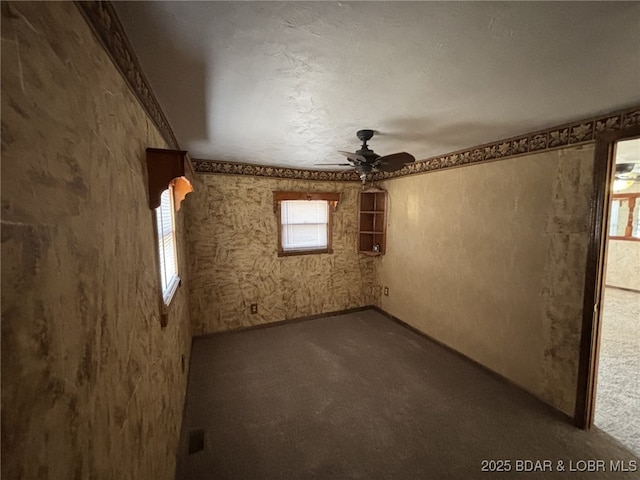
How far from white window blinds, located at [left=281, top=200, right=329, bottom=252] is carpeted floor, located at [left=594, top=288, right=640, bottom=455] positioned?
10.3ft

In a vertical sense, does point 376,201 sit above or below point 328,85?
below

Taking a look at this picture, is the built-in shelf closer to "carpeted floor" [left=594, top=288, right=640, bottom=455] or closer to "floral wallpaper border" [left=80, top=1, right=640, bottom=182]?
"floral wallpaper border" [left=80, top=1, right=640, bottom=182]

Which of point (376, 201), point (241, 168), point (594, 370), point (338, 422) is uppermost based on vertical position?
point (241, 168)

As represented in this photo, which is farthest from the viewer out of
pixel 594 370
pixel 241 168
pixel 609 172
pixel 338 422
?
pixel 241 168

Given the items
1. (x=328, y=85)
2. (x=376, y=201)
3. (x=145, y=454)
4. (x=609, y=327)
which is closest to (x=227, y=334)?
(x=145, y=454)

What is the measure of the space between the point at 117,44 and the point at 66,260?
80 cm

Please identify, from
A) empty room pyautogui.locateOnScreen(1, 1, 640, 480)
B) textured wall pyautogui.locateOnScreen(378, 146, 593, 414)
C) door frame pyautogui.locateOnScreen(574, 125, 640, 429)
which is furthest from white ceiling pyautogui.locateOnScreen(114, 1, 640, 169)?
textured wall pyautogui.locateOnScreen(378, 146, 593, 414)

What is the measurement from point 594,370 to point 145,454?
276 centimetres

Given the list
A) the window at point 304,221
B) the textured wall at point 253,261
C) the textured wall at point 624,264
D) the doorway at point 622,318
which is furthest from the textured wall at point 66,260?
the textured wall at point 624,264

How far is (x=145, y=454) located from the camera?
100cm

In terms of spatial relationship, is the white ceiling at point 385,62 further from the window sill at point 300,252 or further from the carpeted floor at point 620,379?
the carpeted floor at point 620,379

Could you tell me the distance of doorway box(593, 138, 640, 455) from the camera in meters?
1.91

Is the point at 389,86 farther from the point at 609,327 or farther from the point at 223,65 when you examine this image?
the point at 609,327

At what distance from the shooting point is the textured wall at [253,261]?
3.13 metres
